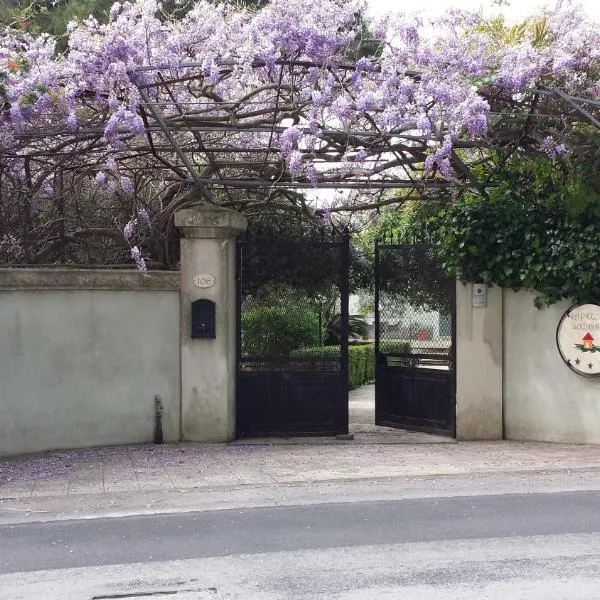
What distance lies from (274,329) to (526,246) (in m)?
3.58

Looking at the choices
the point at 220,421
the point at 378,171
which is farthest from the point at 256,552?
the point at 378,171

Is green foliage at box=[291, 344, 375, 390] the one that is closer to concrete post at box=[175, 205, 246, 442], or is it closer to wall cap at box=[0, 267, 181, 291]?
concrete post at box=[175, 205, 246, 442]

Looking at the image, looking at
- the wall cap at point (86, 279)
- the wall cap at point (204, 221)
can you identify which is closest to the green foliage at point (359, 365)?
the wall cap at point (204, 221)

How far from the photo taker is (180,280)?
11.2 meters

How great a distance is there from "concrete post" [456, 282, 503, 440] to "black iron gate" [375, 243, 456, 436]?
0.12 meters

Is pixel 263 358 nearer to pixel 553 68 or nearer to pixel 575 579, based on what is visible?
pixel 553 68

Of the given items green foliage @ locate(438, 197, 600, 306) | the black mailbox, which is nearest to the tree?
green foliage @ locate(438, 197, 600, 306)

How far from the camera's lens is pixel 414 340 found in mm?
12281

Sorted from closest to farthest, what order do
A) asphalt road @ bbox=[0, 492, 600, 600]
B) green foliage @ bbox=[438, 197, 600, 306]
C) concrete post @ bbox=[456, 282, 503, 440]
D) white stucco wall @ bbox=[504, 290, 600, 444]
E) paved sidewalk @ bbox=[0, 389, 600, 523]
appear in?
asphalt road @ bbox=[0, 492, 600, 600]
paved sidewalk @ bbox=[0, 389, 600, 523]
green foliage @ bbox=[438, 197, 600, 306]
white stucco wall @ bbox=[504, 290, 600, 444]
concrete post @ bbox=[456, 282, 503, 440]

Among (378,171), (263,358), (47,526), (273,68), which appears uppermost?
(273,68)

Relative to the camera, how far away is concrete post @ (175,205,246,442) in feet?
36.6

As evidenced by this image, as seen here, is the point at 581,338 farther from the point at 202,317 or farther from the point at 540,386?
the point at 202,317

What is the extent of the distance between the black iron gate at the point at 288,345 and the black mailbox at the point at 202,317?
1.71ft

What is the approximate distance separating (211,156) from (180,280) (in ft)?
6.97
